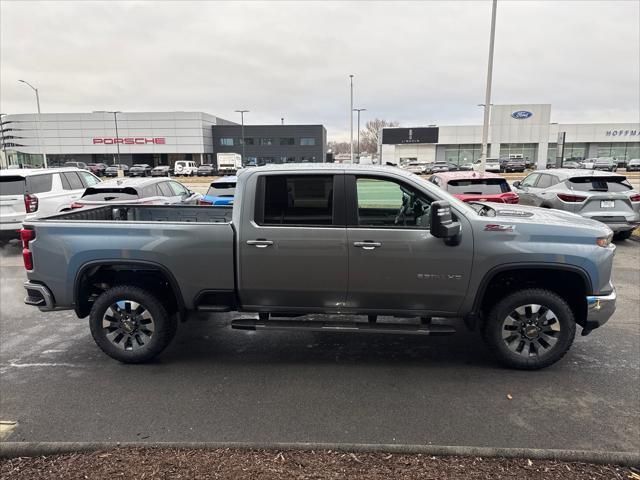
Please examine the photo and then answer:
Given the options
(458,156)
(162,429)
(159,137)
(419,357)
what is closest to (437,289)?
(419,357)

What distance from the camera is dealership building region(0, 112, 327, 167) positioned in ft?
251

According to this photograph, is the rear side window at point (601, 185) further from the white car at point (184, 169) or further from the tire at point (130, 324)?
the white car at point (184, 169)

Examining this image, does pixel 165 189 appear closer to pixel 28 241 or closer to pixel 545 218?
pixel 28 241

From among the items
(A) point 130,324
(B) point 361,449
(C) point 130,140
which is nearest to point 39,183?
(A) point 130,324

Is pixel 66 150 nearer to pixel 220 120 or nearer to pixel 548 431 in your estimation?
pixel 220 120

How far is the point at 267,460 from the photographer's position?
2.97 meters

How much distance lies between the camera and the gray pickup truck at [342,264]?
162 inches

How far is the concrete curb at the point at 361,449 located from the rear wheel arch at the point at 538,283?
1465mm

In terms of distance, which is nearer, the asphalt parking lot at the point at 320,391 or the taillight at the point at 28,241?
the asphalt parking lot at the point at 320,391

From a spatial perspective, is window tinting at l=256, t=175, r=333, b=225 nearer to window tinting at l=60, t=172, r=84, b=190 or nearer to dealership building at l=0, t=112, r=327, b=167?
window tinting at l=60, t=172, r=84, b=190

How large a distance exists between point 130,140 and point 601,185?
78413 millimetres

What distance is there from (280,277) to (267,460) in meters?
1.69

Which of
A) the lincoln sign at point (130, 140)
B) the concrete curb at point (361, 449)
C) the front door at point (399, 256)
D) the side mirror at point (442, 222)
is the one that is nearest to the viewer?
the concrete curb at point (361, 449)

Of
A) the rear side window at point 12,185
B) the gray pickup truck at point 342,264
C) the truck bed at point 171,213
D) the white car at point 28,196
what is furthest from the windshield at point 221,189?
the gray pickup truck at point 342,264
